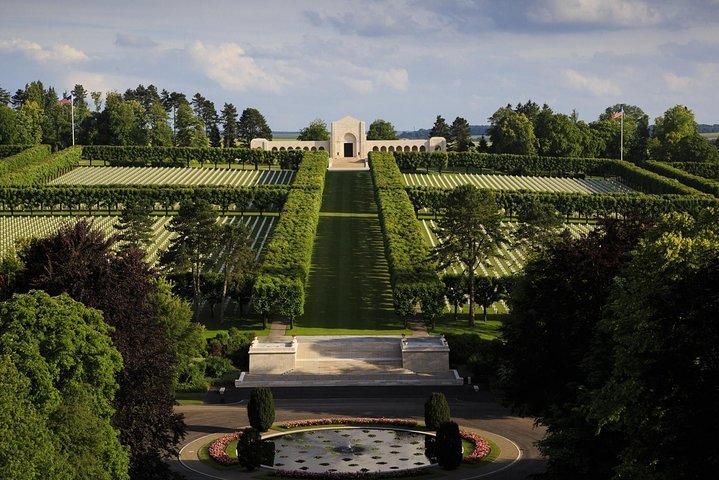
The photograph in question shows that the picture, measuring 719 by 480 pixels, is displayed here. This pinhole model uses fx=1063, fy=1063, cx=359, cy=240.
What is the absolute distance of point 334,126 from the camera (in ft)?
582

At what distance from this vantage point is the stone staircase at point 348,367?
206 ft

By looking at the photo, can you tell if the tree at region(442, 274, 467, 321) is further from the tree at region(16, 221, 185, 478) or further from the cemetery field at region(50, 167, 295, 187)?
the cemetery field at region(50, 167, 295, 187)

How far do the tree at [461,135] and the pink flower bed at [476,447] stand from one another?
447 ft

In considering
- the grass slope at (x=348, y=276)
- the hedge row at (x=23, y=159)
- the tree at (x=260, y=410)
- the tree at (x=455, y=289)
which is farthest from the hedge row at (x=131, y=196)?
the tree at (x=260, y=410)

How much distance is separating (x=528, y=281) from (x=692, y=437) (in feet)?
67.4

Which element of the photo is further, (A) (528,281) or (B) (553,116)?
(B) (553,116)

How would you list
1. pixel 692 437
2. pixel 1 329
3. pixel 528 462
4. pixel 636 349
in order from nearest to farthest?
pixel 692 437 < pixel 636 349 < pixel 1 329 < pixel 528 462

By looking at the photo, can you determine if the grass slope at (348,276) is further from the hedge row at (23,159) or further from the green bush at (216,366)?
the hedge row at (23,159)

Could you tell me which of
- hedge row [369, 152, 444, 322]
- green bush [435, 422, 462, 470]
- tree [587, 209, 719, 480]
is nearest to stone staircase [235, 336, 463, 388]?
hedge row [369, 152, 444, 322]

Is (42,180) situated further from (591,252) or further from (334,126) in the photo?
(591,252)

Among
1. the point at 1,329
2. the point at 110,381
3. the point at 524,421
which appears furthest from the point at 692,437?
the point at 524,421

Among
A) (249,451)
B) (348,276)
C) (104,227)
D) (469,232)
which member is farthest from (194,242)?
(104,227)

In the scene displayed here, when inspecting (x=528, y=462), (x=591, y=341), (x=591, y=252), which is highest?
(x=591, y=252)

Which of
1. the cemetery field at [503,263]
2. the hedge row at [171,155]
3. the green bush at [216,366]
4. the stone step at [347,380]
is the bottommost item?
the stone step at [347,380]
